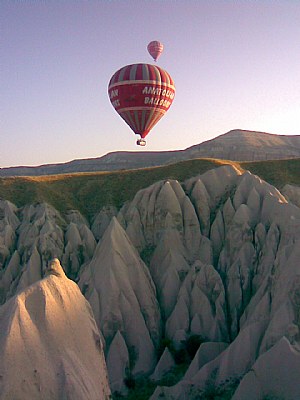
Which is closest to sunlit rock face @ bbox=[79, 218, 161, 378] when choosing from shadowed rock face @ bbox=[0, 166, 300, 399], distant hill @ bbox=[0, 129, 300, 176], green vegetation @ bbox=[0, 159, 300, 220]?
shadowed rock face @ bbox=[0, 166, 300, 399]

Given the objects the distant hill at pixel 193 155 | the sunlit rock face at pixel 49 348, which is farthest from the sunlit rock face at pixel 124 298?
the distant hill at pixel 193 155

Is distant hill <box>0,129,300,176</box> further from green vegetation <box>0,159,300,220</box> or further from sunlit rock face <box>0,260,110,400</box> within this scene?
sunlit rock face <box>0,260,110,400</box>

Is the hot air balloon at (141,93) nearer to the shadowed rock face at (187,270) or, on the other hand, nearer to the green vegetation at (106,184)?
the green vegetation at (106,184)

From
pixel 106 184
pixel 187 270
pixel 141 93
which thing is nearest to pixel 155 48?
pixel 141 93

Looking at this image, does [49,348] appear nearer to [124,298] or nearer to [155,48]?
[124,298]

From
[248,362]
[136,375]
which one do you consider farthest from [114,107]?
[248,362]

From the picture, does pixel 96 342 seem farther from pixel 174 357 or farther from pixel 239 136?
pixel 239 136
